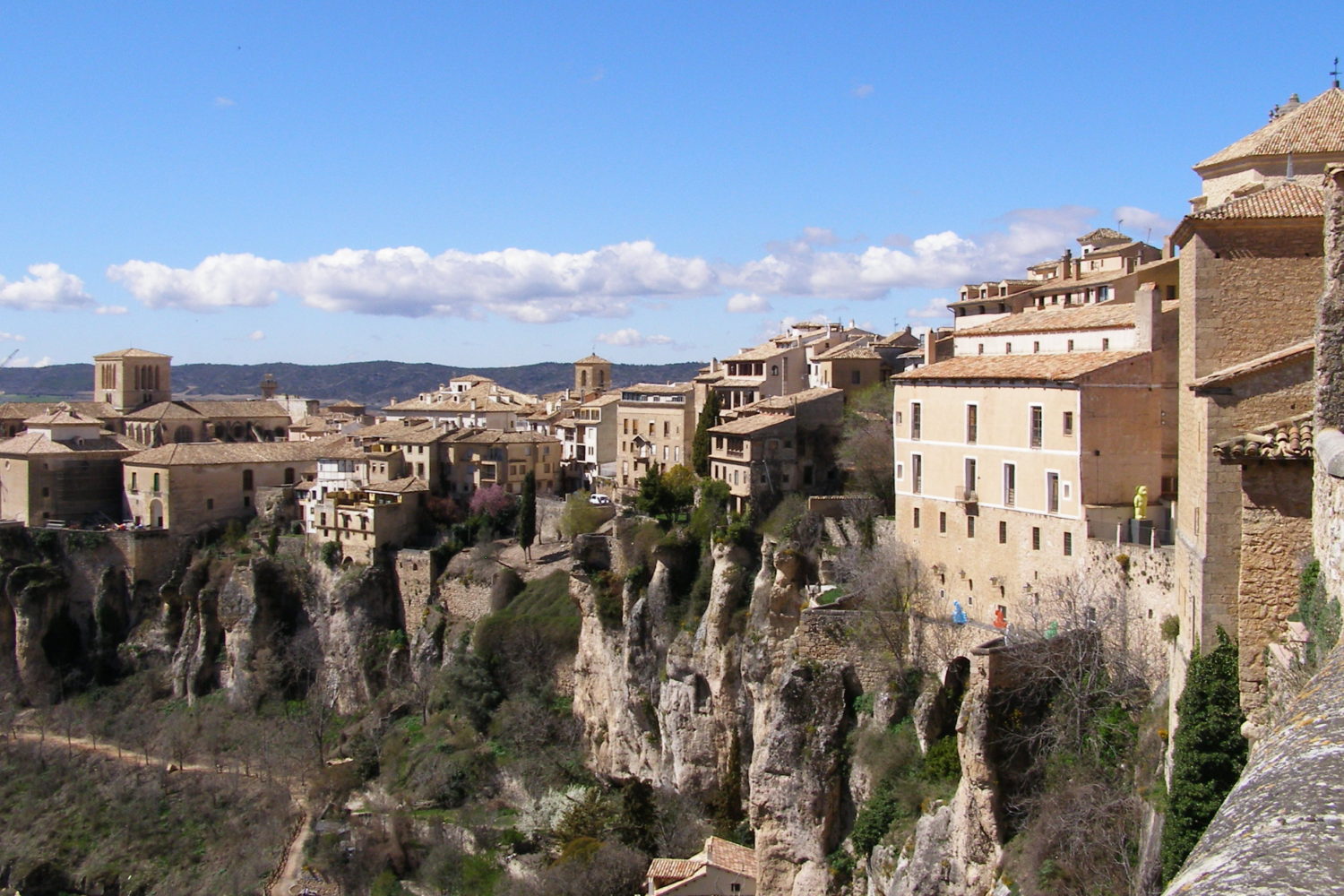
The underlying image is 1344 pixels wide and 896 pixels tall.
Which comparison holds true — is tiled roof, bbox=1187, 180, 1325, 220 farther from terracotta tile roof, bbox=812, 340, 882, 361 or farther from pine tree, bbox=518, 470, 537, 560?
pine tree, bbox=518, 470, 537, 560

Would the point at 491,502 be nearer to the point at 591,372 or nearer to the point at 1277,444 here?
the point at 591,372

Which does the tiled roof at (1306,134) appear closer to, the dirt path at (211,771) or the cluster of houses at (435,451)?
the cluster of houses at (435,451)

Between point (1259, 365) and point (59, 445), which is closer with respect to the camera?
point (1259, 365)

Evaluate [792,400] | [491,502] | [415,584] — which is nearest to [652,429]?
[491,502]

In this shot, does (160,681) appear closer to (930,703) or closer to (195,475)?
(195,475)

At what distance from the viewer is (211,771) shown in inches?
2031

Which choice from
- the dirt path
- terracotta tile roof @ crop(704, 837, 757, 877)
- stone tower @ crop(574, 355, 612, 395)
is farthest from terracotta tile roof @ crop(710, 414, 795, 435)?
stone tower @ crop(574, 355, 612, 395)

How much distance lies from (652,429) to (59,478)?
3383 cm

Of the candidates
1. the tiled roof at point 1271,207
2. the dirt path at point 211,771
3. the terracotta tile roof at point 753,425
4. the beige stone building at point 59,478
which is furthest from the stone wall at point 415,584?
the tiled roof at point 1271,207

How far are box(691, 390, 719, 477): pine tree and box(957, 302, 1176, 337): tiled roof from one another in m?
13.7

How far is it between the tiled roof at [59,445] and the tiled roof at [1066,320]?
51.7 meters

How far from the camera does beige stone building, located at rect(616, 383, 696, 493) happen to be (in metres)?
53.3

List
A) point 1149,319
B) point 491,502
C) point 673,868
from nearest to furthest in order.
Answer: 1. point 1149,319
2. point 673,868
3. point 491,502

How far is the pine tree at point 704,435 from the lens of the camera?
152 feet
